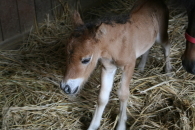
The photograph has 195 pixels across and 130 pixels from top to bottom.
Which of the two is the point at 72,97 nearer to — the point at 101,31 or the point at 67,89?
the point at 67,89

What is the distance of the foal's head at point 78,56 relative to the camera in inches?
68.8

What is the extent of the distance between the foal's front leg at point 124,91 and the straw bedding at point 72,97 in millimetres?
72

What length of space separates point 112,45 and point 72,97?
35.7 inches

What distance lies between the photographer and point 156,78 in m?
2.84

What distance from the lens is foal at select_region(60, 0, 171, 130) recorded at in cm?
178

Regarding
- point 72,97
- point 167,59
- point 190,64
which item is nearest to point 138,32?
point 190,64

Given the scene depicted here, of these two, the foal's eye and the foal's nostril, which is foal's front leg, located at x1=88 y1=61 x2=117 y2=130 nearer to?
the foal's eye

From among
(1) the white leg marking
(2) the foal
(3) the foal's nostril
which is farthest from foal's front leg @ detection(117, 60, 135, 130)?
(1) the white leg marking

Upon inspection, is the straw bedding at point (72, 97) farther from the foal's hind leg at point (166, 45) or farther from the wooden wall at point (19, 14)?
the wooden wall at point (19, 14)

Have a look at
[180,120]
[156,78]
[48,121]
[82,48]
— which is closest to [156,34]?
[156,78]

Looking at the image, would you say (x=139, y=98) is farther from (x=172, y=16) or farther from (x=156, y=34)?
(x=172, y=16)

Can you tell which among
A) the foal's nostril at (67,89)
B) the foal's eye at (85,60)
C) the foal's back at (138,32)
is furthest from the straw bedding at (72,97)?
the foal's eye at (85,60)

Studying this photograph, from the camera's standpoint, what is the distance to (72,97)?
2.61 metres

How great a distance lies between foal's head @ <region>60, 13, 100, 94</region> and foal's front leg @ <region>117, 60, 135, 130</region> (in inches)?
16.3
